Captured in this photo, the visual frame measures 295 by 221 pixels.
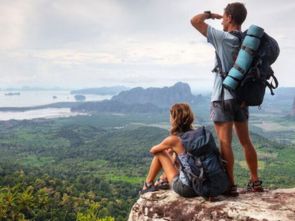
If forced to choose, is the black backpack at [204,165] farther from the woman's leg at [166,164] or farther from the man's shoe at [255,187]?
the man's shoe at [255,187]

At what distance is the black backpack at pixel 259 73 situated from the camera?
279 inches

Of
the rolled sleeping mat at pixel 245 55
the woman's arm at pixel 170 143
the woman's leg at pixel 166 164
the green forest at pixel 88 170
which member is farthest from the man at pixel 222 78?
the green forest at pixel 88 170

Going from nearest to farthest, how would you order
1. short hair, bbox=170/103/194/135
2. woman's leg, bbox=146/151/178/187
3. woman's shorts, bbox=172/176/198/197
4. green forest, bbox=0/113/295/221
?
short hair, bbox=170/103/194/135
woman's shorts, bbox=172/176/198/197
woman's leg, bbox=146/151/178/187
green forest, bbox=0/113/295/221

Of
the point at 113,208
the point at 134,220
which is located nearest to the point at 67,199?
the point at 113,208

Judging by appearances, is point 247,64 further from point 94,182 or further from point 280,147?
point 280,147

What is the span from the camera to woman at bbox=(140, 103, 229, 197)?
7.41 meters

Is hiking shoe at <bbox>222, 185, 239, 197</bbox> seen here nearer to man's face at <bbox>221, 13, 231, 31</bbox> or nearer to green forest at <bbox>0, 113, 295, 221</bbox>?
man's face at <bbox>221, 13, 231, 31</bbox>

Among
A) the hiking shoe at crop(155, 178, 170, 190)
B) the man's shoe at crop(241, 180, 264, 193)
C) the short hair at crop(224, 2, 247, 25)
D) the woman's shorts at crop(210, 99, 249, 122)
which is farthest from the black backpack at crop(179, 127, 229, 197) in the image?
the short hair at crop(224, 2, 247, 25)

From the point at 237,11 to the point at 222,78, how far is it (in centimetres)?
118

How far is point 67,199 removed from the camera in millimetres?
45844

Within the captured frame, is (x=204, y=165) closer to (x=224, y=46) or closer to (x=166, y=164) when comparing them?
(x=166, y=164)

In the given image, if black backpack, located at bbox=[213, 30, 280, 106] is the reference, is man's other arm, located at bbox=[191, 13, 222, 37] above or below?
above

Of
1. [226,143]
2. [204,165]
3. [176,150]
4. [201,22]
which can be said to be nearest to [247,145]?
[226,143]

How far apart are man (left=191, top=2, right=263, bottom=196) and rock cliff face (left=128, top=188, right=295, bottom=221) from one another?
520mm
